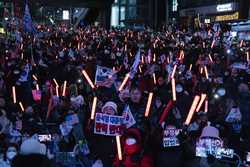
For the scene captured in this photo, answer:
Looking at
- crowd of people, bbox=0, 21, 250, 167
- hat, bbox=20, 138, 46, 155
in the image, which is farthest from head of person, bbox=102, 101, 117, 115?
hat, bbox=20, 138, 46, 155

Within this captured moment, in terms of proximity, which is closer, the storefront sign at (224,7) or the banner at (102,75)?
the banner at (102,75)

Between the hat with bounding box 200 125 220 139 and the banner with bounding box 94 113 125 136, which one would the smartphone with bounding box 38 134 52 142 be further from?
the hat with bounding box 200 125 220 139

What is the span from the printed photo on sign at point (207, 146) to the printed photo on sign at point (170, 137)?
0.94ft

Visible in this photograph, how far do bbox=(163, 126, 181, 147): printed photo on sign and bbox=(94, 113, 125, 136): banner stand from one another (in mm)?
669

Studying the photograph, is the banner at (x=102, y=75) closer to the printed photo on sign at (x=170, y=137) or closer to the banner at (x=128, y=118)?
the banner at (x=128, y=118)

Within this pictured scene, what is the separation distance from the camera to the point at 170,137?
8.42 m

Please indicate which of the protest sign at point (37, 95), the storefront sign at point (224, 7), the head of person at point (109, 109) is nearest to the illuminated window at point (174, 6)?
the storefront sign at point (224, 7)

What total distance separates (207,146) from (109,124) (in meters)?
1.45

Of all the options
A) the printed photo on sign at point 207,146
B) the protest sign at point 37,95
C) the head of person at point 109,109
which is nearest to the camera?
the printed photo on sign at point 207,146

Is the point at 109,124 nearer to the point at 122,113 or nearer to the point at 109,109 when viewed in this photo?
the point at 109,109

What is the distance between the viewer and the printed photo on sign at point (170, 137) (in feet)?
27.5

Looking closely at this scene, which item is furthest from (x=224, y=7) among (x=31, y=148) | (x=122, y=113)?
(x=31, y=148)

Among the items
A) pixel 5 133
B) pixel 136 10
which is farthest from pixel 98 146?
pixel 136 10

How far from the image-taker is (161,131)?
28.1 ft
